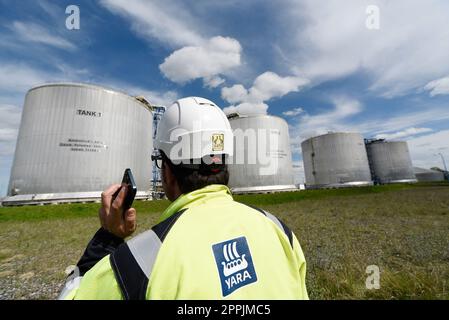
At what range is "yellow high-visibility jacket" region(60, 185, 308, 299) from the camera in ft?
3.12

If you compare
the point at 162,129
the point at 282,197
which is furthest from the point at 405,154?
the point at 162,129

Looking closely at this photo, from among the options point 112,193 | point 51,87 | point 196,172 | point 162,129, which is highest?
point 51,87

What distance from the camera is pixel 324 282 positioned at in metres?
4.49

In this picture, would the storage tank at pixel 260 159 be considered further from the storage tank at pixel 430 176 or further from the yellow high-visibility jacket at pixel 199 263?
the storage tank at pixel 430 176

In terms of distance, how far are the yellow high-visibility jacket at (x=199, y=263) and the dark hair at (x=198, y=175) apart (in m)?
0.34

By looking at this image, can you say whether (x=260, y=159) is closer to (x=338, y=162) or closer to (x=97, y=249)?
(x=338, y=162)

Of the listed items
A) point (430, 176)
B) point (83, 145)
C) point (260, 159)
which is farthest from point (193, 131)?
point (430, 176)

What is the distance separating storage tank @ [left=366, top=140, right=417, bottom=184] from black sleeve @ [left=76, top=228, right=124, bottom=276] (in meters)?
69.4

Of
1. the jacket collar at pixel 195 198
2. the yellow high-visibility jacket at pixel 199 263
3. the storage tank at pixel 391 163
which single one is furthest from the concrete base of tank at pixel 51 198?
the storage tank at pixel 391 163

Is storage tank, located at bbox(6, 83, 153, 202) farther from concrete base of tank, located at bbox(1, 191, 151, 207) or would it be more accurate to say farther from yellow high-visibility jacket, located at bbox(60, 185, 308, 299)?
yellow high-visibility jacket, located at bbox(60, 185, 308, 299)

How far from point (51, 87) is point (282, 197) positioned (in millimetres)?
27174

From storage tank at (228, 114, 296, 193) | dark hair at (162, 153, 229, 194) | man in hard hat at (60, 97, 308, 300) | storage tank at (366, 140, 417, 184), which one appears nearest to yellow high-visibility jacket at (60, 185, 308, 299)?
man in hard hat at (60, 97, 308, 300)

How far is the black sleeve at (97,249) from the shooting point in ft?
5.09

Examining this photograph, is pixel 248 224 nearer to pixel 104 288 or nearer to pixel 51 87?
pixel 104 288
